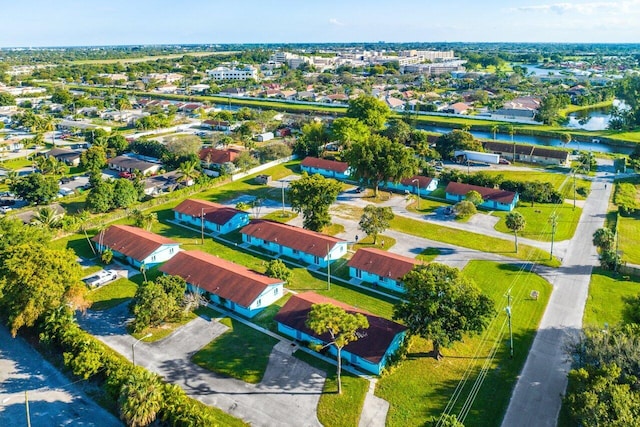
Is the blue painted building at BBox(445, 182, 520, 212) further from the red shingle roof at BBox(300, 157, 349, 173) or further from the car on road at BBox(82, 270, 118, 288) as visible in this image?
the car on road at BBox(82, 270, 118, 288)

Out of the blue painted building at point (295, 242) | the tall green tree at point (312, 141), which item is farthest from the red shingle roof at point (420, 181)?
the blue painted building at point (295, 242)

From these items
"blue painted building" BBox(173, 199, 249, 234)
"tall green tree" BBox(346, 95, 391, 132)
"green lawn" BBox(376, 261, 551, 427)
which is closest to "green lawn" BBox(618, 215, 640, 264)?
"green lawn" BBox(376, 261, 551, 427)

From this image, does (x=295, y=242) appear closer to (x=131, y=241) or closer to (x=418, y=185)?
(x=131, y=241)

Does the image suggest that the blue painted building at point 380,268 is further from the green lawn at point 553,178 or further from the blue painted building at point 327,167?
the green lawn at point 553,178

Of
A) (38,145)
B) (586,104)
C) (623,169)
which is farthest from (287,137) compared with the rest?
(586,104)

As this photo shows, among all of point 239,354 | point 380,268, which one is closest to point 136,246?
point 239,354

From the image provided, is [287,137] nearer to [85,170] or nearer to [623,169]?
[85,170]

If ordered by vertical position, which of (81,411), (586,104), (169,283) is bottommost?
(81,411)
